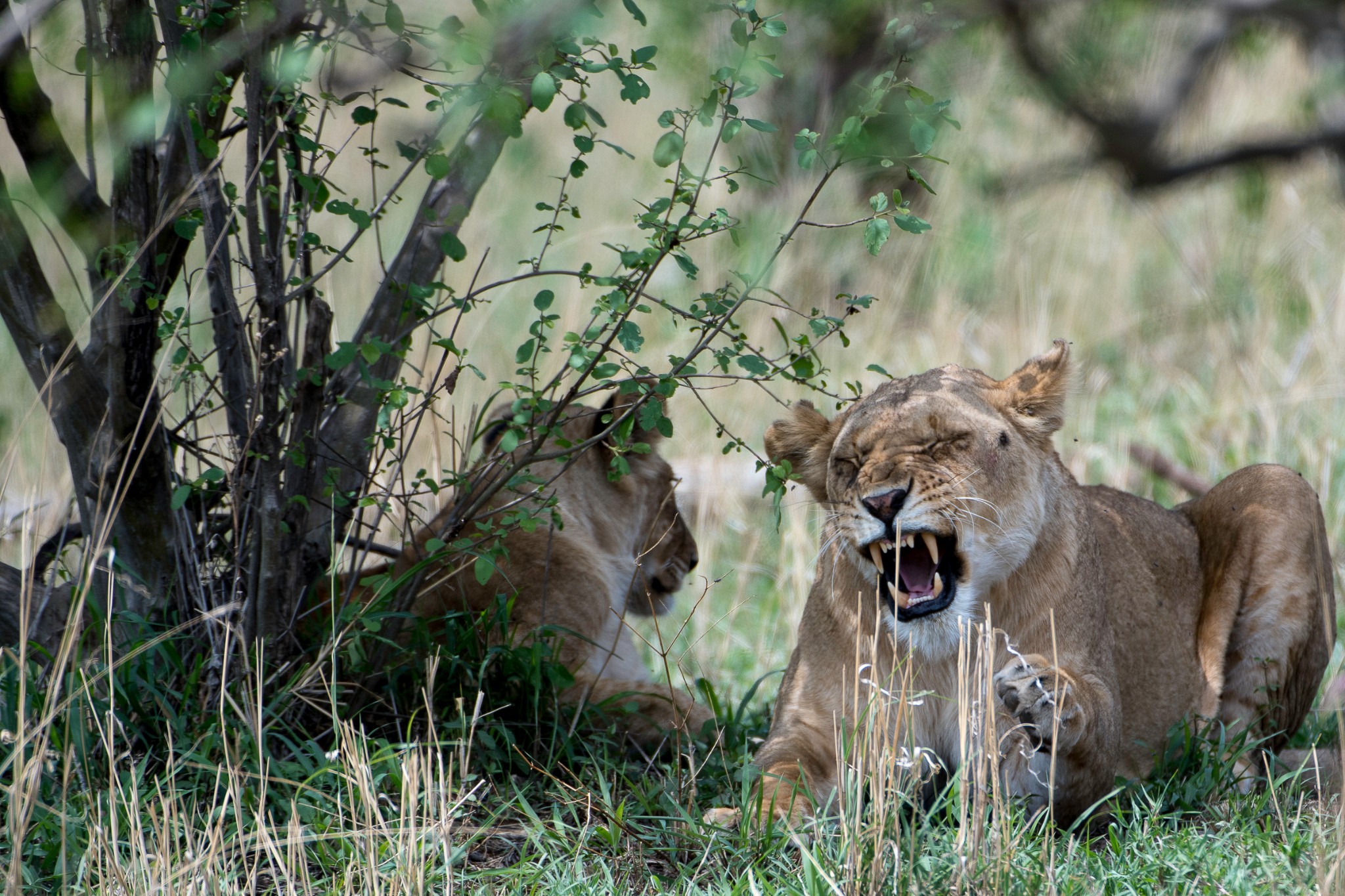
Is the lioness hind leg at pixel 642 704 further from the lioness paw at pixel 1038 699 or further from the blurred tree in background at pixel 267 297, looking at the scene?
the lioness paw at pixel 1038 699

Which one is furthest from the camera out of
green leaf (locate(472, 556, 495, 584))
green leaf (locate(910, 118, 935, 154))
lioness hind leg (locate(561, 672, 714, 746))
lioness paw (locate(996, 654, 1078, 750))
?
lioness hind leg (locate(561, 672, 714, 746))

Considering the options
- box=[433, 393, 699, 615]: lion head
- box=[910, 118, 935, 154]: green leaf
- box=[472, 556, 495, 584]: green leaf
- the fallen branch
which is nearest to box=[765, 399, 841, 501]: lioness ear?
box=[433, 393, 699, 615]: lion head

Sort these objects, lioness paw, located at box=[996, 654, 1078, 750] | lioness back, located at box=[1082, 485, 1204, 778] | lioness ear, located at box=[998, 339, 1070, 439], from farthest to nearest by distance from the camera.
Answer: lioness back, located at box=[1082, 485, 1204, 778], lioness ear, located at box=[998, 339, 1070, 439], lioness paw, located at box=[996, 654, 1078, 750]

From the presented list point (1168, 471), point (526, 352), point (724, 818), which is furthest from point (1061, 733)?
point (1168, 471)

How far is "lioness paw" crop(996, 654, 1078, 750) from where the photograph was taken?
10.1ft

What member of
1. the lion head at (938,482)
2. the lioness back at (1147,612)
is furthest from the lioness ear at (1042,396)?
the lioness back at (1147,612)

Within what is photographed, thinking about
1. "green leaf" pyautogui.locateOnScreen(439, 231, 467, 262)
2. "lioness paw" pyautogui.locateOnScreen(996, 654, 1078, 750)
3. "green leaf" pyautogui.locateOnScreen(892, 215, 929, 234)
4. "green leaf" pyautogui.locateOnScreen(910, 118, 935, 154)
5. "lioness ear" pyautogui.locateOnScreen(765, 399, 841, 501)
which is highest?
"green leaf" pyautogui.locateOnScreen(910, 118, 935, 154)

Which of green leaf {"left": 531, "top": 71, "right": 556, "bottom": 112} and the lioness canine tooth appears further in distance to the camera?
the lioness canine tooth

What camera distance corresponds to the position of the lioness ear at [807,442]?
360 cm

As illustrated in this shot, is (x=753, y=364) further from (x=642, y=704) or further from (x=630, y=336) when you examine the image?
(x=642, y=704)

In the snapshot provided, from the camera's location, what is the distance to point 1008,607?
3.40 meters

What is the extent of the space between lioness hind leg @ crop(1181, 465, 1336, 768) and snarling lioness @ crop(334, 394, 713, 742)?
153cm

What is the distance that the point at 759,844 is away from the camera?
3068 millimetres

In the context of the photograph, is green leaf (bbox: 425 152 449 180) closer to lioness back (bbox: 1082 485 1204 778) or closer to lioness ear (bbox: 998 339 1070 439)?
lioness ear (bbox: 998 339 1070 439)
